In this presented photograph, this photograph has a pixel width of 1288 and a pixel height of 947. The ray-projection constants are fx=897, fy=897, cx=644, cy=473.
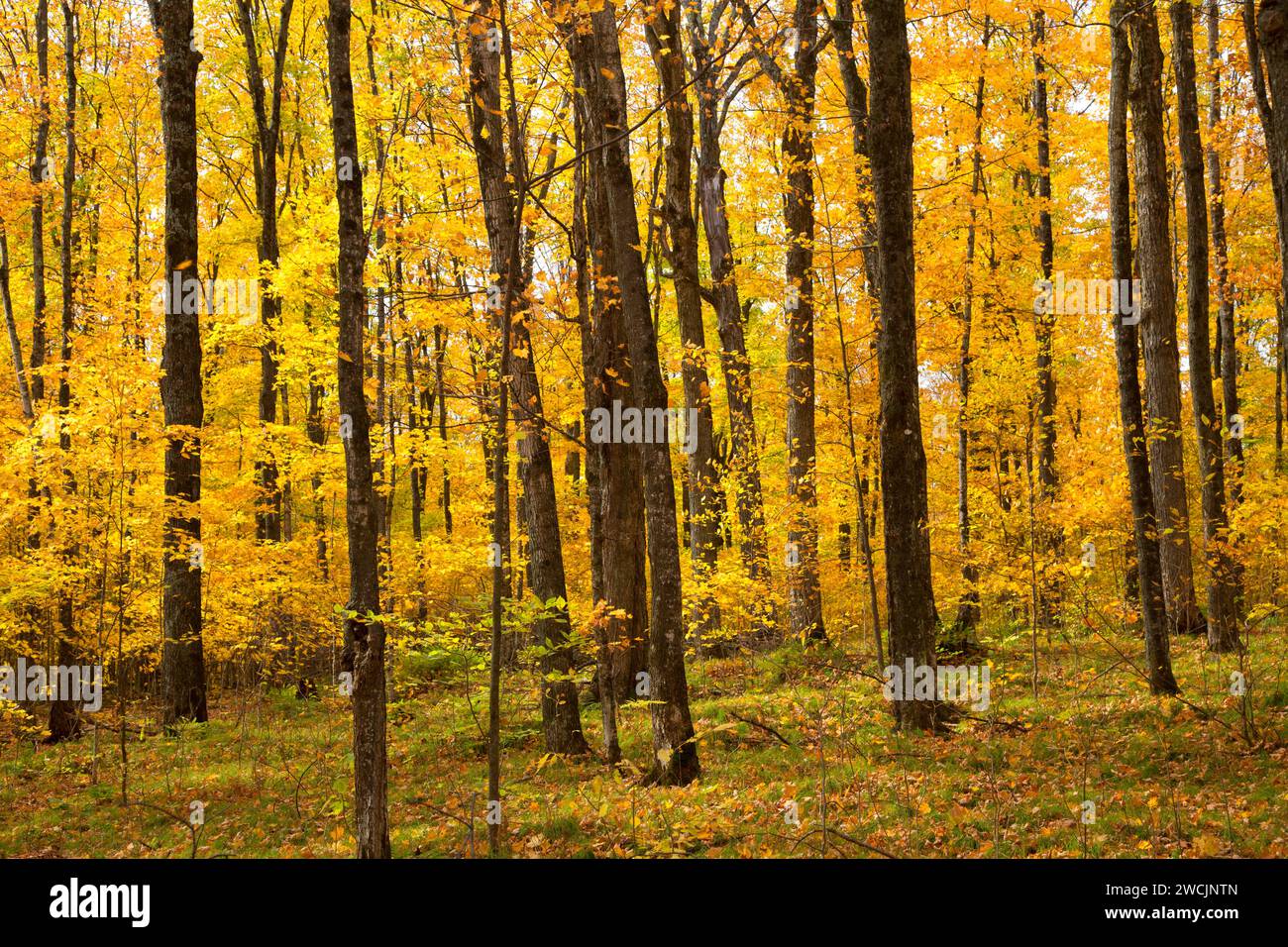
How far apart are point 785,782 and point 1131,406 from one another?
4.90m

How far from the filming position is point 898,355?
857cm

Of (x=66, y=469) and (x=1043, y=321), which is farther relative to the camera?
(x=1043, y=321)

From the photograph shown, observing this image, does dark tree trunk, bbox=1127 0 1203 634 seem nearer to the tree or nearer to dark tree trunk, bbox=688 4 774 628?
the tree

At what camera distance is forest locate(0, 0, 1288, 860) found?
23.5 ft

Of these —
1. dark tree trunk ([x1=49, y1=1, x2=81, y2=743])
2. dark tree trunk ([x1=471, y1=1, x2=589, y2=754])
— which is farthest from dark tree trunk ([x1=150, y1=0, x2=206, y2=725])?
dark tree trunk ([x1=471, y1=1, x2=589, y2=754])

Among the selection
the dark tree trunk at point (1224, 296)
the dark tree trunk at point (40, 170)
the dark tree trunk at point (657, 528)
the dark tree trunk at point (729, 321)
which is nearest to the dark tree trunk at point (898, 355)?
the dark tree trunk at point (657, 528)

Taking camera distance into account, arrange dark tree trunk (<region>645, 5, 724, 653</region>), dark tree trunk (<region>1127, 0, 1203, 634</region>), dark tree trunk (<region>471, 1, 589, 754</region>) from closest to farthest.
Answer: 1. dark tree trunk (<region>471, 1, 589, 754</region>)
2. dark tree trunk (<region>1127, 0, 1203, 634</region>)
3. dark tree trunk (<region>645, 5, 724, 653</region>)

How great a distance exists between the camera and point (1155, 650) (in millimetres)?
8719

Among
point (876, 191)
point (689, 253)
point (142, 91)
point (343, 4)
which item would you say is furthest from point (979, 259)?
point (142, 91)

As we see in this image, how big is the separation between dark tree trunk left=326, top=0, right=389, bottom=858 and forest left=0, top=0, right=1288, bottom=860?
38 millimetres

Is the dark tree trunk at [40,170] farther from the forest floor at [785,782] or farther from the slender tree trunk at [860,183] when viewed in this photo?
the slender tree trunk at [860,183]

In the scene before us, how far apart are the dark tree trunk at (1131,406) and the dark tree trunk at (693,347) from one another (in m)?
5.93

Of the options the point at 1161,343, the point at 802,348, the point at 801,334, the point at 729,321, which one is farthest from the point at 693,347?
the point at 1161,343

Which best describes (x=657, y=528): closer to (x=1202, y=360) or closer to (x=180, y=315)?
(x=1202, y=360)
